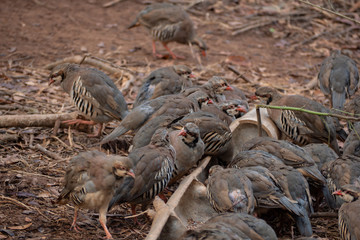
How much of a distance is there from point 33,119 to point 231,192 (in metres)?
3.45

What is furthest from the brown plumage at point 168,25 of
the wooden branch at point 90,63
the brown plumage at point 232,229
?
the brown plumage at point 232,229

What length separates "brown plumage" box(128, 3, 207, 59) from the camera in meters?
11.6

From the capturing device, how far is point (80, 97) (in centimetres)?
762

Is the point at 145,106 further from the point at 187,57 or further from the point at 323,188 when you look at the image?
the point at 187,57

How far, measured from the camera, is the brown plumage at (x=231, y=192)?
5023 millimetres

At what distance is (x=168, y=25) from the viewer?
1162 centimetres

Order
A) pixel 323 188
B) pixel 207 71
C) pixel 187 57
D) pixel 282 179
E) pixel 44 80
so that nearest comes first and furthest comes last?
pixel 282 179 → pixel 323 188 → pixel 44 80 → pixel 207 71 → pixel 187 57

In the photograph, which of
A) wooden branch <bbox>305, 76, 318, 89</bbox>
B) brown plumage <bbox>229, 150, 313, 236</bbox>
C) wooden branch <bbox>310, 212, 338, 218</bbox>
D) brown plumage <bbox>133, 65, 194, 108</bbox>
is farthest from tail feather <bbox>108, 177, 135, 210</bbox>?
wooden branch <bbox>305, 76, 318, 89</bbox>

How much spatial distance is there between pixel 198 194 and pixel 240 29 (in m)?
8.35

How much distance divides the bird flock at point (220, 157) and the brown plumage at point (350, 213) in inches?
0.4

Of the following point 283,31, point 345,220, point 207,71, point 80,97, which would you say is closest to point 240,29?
point 283,31

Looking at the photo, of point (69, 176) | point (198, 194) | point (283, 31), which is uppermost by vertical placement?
point (69, 176)

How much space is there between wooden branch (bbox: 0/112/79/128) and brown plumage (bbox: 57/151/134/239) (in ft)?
8.15

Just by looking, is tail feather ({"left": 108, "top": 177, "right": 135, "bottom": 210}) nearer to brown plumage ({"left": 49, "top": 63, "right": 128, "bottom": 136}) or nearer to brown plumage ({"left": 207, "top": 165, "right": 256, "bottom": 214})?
brown plumage ({"left": 207, "top": 165, "right": 256, "bottom": 214})
